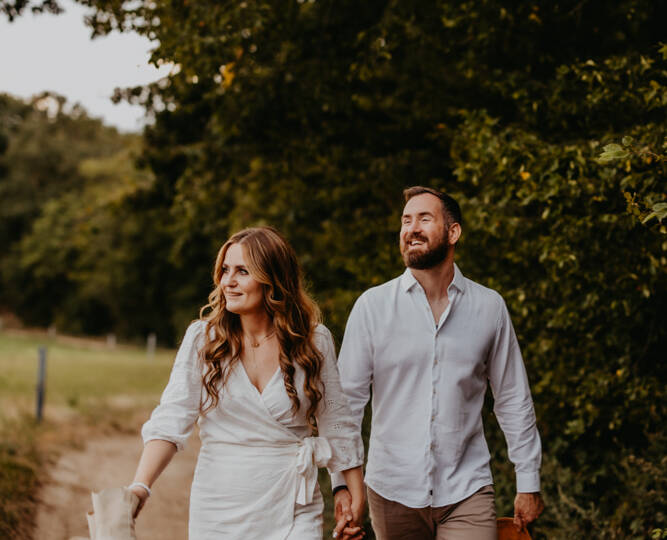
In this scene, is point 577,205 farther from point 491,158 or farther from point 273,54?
point 273,54

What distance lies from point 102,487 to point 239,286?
7.00 meters

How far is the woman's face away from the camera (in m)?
3.37

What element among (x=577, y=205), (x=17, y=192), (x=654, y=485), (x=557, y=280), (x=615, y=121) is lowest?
(x=654, y=485)

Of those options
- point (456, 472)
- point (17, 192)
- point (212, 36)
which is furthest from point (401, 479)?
point (17, 192)

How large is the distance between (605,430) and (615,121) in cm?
251

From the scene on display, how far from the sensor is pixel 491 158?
5.74 meters

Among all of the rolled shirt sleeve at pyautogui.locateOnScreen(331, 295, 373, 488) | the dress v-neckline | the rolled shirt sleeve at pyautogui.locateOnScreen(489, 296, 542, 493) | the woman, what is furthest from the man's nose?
the dress v-neckline

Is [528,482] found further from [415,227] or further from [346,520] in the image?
[415,227]

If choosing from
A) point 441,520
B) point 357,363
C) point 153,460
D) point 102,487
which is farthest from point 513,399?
point 102,487

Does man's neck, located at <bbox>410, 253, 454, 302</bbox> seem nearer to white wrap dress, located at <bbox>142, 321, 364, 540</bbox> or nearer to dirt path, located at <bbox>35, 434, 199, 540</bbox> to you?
white wrap dress, located at <bbox>142, 321, 364, 540</bbox>

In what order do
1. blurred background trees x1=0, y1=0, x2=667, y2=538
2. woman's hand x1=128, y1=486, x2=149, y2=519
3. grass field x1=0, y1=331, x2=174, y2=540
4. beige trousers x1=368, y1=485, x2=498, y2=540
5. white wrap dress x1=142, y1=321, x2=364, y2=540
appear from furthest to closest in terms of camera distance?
grass field x1=0, y1=331, x2=174, y2=540, blurred background trees x1=0, y1=0, x2=667, y2=538, beige trousers x1=368, y1=485, x2=498, y2=540, white wrap dress x1=142, y1=321, x2=364, y2=540, woman's hand x1=128, y1=486, x2=149, y2=519

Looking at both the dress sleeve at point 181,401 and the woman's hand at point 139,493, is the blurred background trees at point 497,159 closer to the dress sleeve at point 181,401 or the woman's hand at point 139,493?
the dress sleeve at point 181,401

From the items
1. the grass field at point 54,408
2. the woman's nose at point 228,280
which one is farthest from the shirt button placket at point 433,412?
the grass field at point 54,408

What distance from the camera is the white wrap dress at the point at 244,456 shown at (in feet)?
10.4
